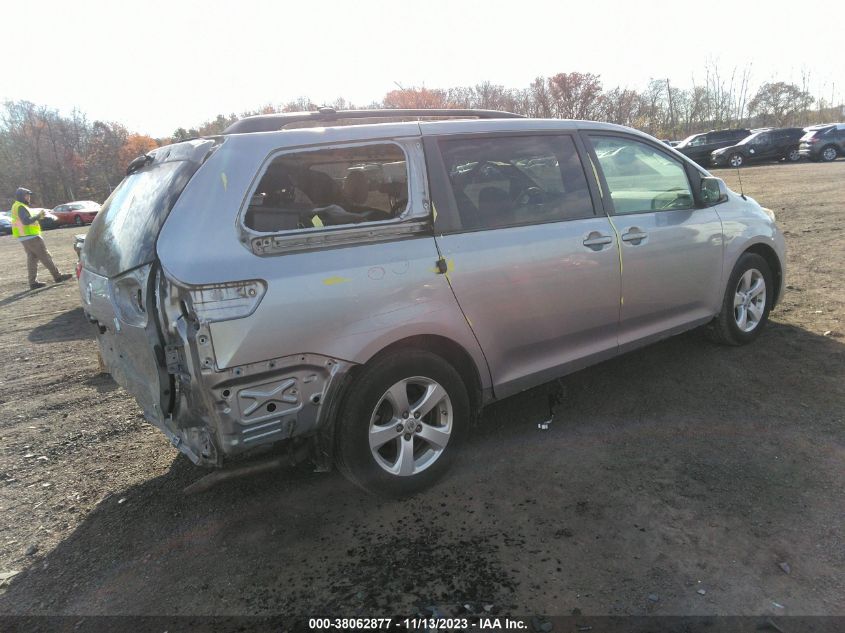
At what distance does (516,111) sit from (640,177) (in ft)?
151

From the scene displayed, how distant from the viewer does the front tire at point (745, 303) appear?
185 inches

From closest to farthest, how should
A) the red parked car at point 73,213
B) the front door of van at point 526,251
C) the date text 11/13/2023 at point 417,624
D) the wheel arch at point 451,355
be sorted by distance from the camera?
the date text 11/13/2023 at point 417,624 < the wheel arch at point 451,355 < the front door of van at point 526,251 < the red parked car at point 73,213

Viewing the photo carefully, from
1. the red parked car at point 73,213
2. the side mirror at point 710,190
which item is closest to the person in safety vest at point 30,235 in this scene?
the side mirror at point 710,190

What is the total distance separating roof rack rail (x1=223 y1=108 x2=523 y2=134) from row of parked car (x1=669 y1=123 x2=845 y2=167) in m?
27.1

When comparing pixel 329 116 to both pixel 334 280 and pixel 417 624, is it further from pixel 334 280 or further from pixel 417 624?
pixel 417 624

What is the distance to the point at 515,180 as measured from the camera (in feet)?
11.5

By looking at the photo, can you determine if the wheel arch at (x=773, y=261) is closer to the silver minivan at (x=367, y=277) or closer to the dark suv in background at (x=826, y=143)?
the silver minivan at (x=367, y=277)

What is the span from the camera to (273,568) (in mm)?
2648

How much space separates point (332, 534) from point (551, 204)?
2.34 meters

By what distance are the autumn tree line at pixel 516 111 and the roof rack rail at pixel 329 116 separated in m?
38.9

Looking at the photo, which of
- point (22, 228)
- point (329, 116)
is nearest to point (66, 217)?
point (22, 228)

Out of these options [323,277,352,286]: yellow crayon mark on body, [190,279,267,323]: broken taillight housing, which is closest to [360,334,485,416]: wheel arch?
[323,277,352,286]: yellow crayon mark on body

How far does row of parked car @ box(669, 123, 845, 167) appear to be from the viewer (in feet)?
82.8

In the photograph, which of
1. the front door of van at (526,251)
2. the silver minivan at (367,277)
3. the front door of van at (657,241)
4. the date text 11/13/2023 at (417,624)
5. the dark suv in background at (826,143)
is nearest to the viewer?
the date text 11/13/2023 at (417,624)
